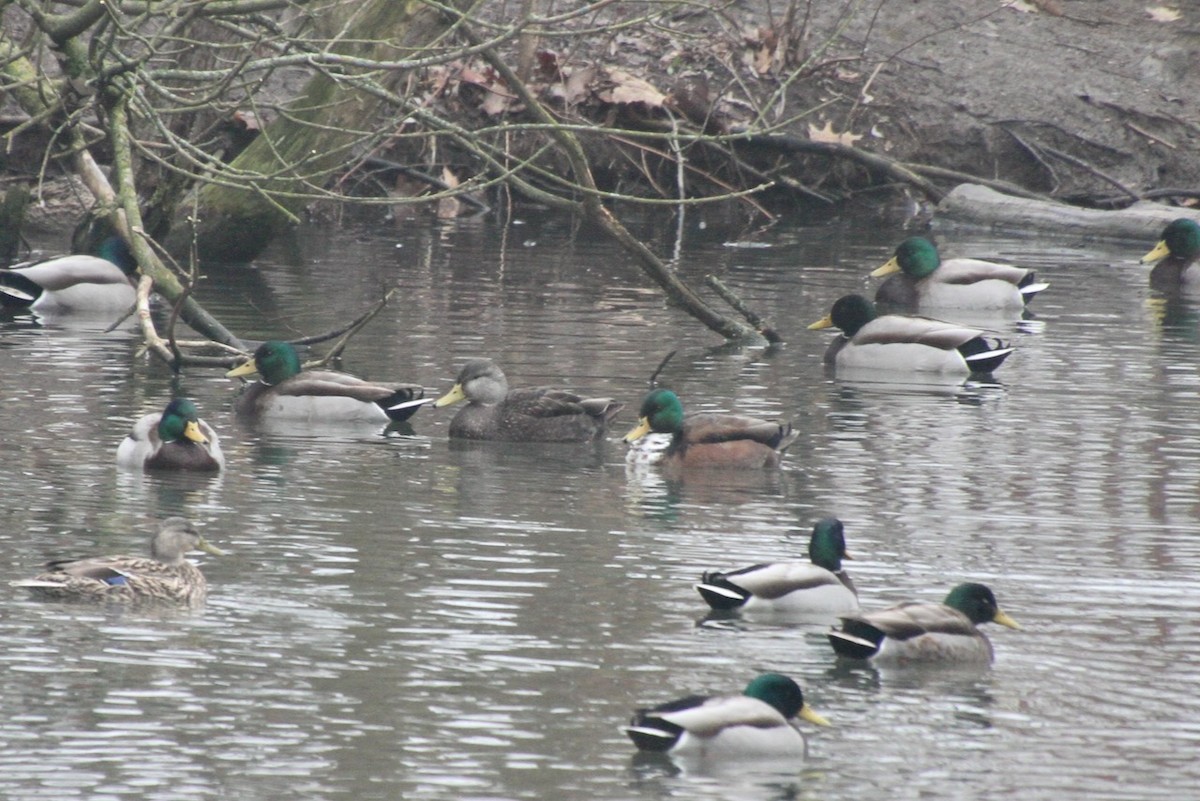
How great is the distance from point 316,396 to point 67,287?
19.1 feet

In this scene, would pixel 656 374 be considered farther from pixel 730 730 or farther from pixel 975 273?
pixel 730 730

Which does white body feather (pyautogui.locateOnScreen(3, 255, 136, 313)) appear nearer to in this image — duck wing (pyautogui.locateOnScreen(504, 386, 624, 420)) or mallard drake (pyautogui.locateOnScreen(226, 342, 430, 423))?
mallard drake (pyautogui.locateOnScreen(226, 342, 430, 423))

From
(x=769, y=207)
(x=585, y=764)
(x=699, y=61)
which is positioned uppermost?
(x=699, y=61)

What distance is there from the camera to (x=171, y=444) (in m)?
11.8

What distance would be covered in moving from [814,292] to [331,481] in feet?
29.7

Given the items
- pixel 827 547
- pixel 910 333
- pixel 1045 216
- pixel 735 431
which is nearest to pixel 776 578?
pixel 827 547

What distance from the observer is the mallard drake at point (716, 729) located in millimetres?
6941

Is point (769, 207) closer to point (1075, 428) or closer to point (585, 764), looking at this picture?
point (1075, 428)

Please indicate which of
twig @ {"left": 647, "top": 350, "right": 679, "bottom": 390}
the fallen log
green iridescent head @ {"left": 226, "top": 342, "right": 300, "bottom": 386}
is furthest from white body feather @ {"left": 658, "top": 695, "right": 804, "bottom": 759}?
the fallen log

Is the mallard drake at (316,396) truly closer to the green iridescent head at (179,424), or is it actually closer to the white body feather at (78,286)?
the green iridescent head at (179,424)

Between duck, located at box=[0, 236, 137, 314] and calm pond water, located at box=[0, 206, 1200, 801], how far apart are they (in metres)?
0.76

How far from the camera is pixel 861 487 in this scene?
38.0 feet

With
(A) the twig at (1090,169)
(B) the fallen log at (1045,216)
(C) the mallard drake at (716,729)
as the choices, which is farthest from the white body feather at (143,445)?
(A) the twig at (1090,169)

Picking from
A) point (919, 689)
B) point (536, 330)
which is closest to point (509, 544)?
point (919, 689)
